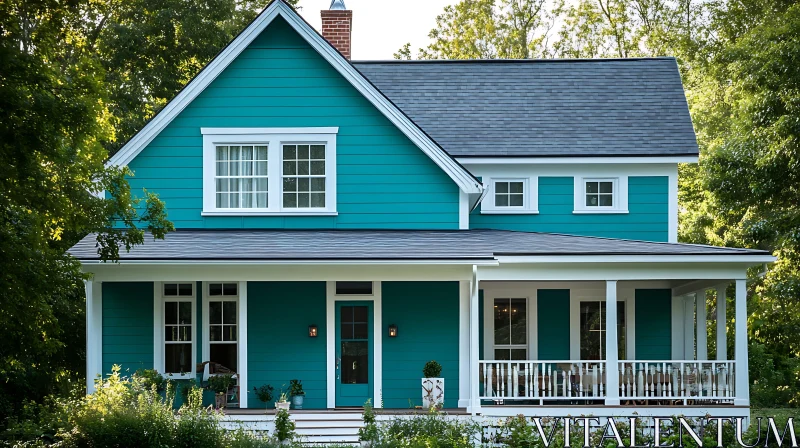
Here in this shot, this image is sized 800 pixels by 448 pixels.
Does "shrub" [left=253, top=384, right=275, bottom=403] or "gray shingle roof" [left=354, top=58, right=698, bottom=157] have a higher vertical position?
"gray shingle roof" [left=354, top=58, right=698, bottom=157]

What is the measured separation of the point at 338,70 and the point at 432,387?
6.47 metres

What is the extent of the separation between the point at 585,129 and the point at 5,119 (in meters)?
13.5

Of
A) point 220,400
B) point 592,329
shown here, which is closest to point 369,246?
point 220,400

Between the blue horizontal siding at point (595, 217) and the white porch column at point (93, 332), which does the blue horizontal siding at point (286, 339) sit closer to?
the white porch column at point (93, 332)

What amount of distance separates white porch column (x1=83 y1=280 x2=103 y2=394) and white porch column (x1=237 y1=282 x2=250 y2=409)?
2.49 m

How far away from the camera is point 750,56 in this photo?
23875 mm

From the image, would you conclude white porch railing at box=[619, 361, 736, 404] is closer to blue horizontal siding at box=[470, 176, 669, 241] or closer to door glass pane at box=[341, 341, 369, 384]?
blue horizontal siding at box=[470, 176, 669, 241]

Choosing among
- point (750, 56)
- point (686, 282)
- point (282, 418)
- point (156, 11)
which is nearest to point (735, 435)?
point (686, 282)

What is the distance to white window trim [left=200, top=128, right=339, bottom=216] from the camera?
1984 cm

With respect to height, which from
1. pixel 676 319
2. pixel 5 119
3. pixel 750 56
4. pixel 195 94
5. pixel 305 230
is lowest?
pixel 676 319

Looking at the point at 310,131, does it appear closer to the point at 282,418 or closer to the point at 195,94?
the point at 195,94

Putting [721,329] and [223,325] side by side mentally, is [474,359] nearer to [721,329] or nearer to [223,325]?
[223,325]

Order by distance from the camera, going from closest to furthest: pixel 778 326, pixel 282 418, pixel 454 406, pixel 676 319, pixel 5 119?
pixel 5 119 < pixel 282 418 < pixel 454 406 < pixel 676 319 < pixel 778 326

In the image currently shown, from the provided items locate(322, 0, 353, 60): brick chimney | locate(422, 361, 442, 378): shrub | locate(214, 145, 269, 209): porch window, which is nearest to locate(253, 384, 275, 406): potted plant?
locate(422, 361, 442, 378): shrub
